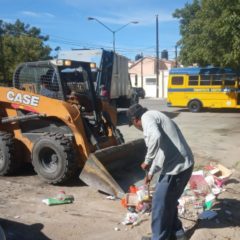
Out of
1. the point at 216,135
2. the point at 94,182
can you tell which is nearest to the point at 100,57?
the point at 216,135

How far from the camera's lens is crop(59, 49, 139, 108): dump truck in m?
17.8

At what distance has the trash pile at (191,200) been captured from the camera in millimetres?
6199

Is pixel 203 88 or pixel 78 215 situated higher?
pixel 203 88

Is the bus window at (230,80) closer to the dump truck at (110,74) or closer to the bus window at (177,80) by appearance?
the bus window at (177,80)

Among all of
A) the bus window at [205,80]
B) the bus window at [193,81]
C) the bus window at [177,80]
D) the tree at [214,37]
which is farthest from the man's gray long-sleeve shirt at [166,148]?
the bus window at [177,80]

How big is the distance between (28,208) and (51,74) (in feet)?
9.28

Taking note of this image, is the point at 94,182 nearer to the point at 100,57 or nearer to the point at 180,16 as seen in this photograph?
the point at 100,57

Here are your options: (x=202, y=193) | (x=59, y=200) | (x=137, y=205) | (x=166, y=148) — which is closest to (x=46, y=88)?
(x=59, y=200)

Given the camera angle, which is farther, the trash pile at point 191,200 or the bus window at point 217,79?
the bus window at point 217,79

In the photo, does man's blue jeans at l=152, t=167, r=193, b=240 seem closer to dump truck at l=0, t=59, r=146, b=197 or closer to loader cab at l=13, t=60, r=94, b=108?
dump truck at l=0, t=59, r=146, b=197

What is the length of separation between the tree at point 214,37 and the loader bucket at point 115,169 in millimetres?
9672

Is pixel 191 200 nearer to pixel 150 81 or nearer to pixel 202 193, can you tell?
pixel 202 193

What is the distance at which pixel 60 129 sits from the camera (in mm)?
8367

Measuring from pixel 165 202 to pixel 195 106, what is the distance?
67.9ft
